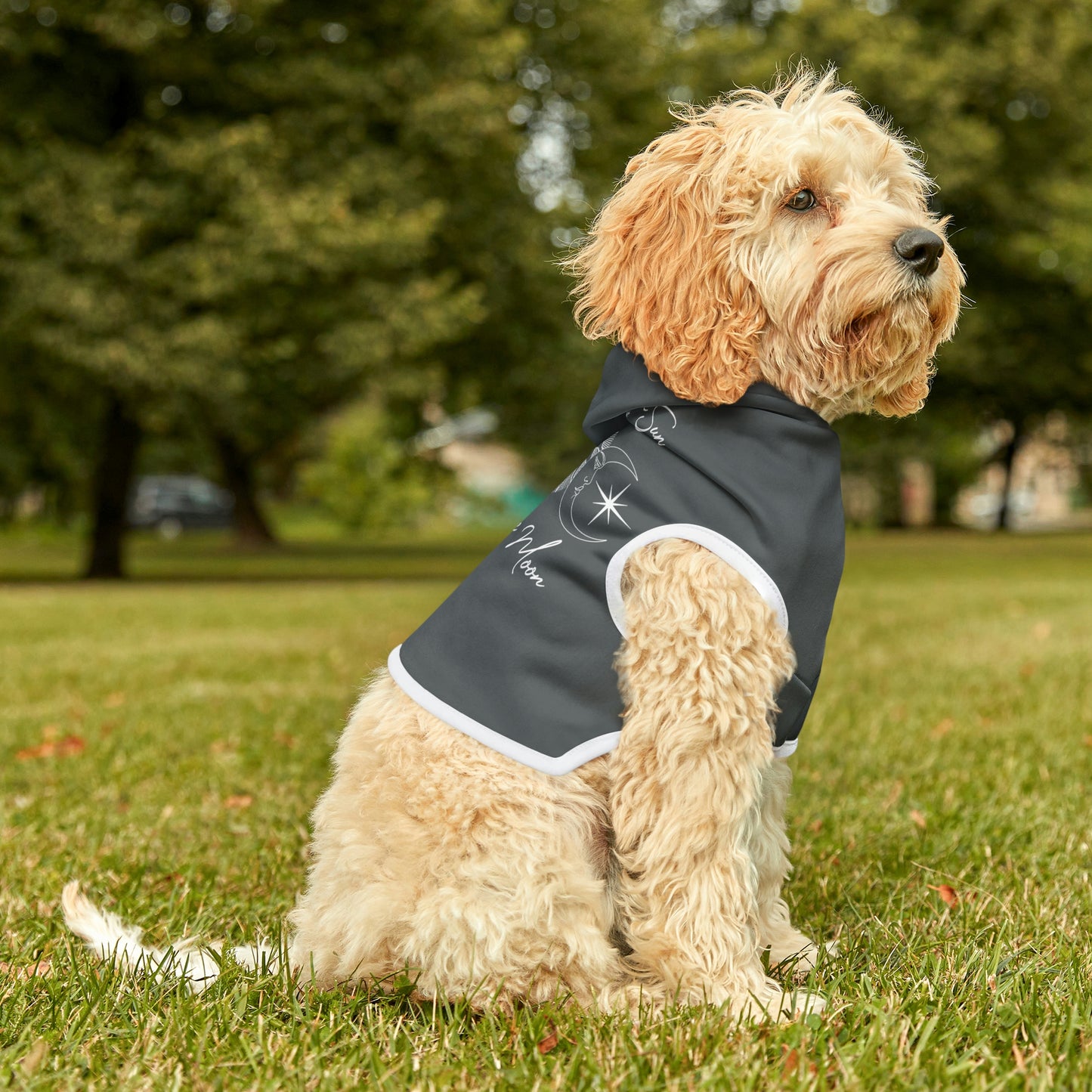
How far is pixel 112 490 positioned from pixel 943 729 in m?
17.3

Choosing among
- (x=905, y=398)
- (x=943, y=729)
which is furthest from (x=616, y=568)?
(x=943, y=729)

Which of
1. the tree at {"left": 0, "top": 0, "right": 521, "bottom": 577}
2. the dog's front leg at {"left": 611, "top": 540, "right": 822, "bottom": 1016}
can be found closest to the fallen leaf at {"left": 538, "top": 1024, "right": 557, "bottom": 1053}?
the dog's front leg at {"left": 611, "top": 540, "right": 822, "bottom": 1016}

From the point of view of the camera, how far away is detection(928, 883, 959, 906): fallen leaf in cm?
364

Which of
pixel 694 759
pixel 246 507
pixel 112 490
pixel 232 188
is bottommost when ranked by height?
pixel 246 507

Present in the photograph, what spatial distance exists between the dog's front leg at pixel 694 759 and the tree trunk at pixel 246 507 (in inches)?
1214

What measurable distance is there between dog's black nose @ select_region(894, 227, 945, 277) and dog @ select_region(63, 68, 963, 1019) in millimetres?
10

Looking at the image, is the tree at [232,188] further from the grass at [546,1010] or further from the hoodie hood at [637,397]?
the hoodie hood at [637,397]

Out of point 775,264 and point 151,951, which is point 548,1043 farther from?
point 775,264

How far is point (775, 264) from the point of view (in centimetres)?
288

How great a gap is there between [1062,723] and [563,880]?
4.68 meters

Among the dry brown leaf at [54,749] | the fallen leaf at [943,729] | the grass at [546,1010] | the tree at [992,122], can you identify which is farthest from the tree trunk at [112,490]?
the fallen leaf at [943,729]

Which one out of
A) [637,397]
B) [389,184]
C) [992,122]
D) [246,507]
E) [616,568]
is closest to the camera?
[616,568]

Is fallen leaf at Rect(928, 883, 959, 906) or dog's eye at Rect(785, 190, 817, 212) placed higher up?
dog's eye at Rect(785, 190, 817, 212)

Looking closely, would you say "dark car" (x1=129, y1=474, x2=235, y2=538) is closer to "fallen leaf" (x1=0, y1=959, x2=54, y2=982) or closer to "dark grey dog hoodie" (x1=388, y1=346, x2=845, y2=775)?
"fallen leaf" (x1=0, y1=959, x2=54, y2=982)
